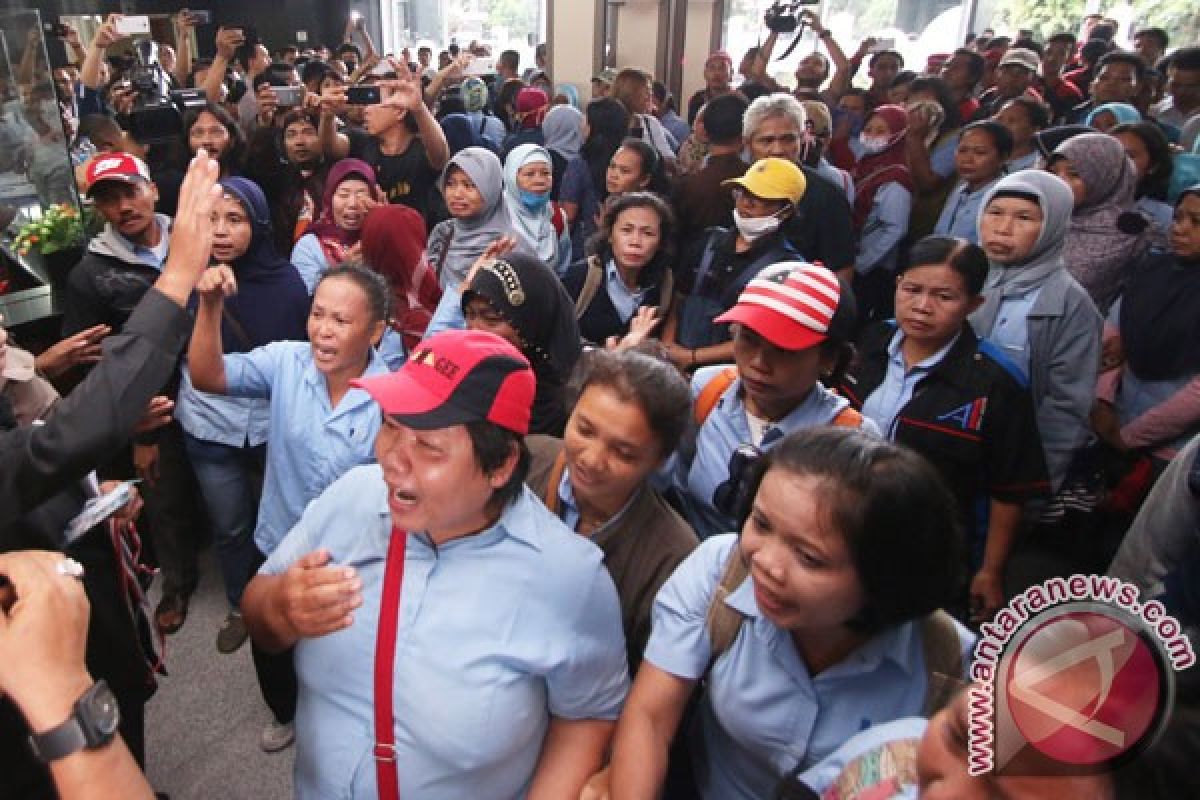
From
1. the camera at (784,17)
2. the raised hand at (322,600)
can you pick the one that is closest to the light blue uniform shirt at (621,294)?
the raised hand at (322,600)

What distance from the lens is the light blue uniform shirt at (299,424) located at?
2.07 metres

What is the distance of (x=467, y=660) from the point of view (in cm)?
118

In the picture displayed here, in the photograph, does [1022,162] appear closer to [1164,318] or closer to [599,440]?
[1164,318]

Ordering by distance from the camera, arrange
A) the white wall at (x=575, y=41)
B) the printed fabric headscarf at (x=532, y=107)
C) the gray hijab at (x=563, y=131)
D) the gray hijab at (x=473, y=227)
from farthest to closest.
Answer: the white wall at (x=575, y=41)
the printed fabric headscarf at (x=532, y=107)
the gray hijab at (x=563, y=131)
the gray hijab at (x=473, y=227)

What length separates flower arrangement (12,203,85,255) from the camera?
10.5 feet

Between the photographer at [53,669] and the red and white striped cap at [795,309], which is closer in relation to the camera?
the photographer at [53,669]

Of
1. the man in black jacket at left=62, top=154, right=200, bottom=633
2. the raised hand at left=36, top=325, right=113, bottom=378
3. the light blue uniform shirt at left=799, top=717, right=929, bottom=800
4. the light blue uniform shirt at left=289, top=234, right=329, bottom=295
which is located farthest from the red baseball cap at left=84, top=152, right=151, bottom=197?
the light blue uniform shirt at left=799, top=717, right=929, bottom=800

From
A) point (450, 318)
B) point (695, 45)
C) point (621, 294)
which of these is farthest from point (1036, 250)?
point (695, 45)

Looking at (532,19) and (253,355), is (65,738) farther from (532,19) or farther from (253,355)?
(532,19)

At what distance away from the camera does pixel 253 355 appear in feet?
7.20

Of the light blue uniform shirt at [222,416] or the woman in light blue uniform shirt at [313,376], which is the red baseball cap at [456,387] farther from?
the light blue uniform shirt at [222,416]

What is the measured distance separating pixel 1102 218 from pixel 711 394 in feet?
7.43

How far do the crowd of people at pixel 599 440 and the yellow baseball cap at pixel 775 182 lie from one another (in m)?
0.02

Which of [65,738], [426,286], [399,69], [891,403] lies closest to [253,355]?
[426,286]
